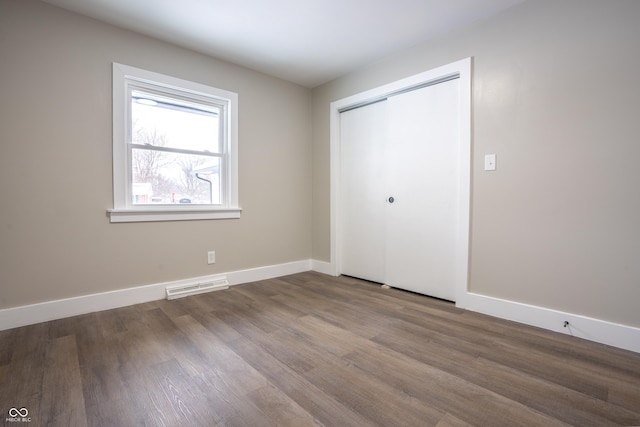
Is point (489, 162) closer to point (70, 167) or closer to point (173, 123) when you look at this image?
point (173, 123)

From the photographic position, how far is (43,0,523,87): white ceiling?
2143mm

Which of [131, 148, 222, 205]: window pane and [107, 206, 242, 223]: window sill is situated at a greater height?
[131, 148, 222, 205]: window pane

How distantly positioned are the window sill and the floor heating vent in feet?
2.16

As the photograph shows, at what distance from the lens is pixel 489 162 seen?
2299 mm

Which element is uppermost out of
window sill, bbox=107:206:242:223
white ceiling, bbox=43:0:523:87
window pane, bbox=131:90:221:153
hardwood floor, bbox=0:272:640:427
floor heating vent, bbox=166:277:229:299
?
white ceiling, bbox=43:0:523:87

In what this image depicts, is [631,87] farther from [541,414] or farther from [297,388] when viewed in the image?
[297,388]

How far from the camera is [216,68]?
9.83 feet

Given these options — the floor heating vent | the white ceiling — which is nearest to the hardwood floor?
the floor heating vent

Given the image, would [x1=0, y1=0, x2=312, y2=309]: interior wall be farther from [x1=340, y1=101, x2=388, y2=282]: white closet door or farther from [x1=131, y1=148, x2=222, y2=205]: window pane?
[x1=340, y1=101, x2=388, y2=282]: white closet door

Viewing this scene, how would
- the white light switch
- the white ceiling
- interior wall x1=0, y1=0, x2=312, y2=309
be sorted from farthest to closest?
the white light switch → the white ceiling → interior wall x1=0, y1=0, x2=312, y2=309

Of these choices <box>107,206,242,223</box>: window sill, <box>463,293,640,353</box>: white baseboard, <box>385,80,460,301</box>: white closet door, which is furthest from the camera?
<box>385,80,460,301</box>: white closet door

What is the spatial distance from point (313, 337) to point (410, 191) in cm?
172

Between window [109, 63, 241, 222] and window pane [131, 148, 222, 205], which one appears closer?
window [109, 63, 241, 222]

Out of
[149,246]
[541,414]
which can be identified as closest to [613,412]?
[541,414]
